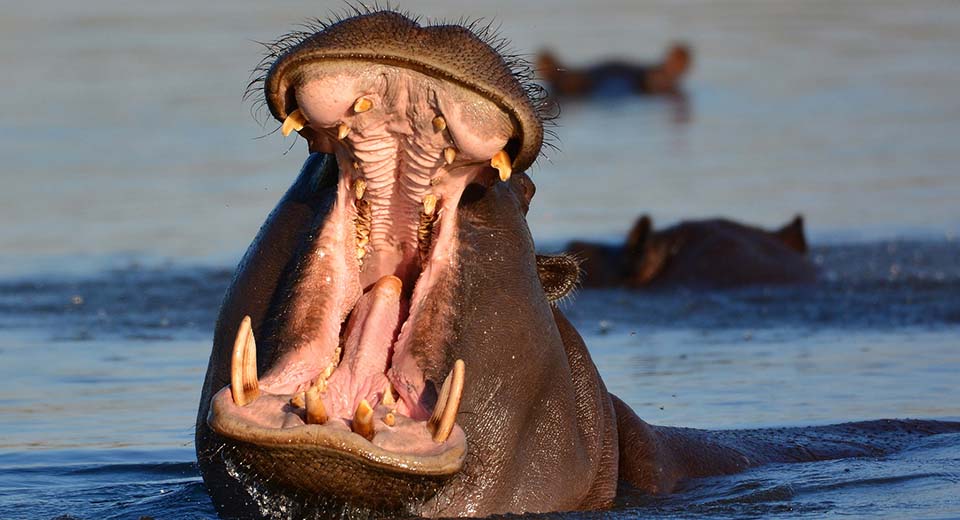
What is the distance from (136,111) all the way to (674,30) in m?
11.8

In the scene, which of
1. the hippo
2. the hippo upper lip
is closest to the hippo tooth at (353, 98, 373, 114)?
the hippo upper lip

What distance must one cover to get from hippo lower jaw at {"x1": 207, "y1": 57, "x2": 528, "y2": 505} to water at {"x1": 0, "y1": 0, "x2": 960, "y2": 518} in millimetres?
915

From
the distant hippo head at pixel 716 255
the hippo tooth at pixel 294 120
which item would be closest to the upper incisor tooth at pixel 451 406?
the hippo tooth at pixel 294 120

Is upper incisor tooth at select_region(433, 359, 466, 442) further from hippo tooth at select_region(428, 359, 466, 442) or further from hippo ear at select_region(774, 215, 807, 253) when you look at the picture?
hippo ear at select_region(774, 215, 807, 253)

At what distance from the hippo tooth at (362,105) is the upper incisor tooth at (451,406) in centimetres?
65

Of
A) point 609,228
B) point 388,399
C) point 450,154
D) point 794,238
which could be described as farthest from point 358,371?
point 609,228

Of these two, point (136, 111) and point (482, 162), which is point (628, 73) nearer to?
point (136, 111)

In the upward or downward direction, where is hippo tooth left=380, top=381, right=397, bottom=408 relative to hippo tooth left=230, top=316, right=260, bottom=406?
downward

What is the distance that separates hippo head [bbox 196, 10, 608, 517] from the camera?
13.3 ft

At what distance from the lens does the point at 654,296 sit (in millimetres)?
11461

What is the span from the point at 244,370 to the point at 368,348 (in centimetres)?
41

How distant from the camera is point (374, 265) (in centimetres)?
462

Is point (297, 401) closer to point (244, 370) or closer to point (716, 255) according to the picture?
point (244, 370)

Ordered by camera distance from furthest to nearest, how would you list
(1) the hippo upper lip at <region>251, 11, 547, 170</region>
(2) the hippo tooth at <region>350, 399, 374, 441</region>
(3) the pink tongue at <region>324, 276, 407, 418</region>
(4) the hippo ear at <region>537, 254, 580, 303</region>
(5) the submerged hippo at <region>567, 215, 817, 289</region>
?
(5) the submerged hippo at <region>567, 215, 817, 289</region>
(4) the hippo ear at <region>537, 254, 580, 303</region>
(3) the pink tongue at <region>324, 276, 407, 418</region>
(1) the hippo upper lip at <region>251, 11, 547, 170</region>
(2) the hippo tooth at <region>350, 399, 374, 441</region>
